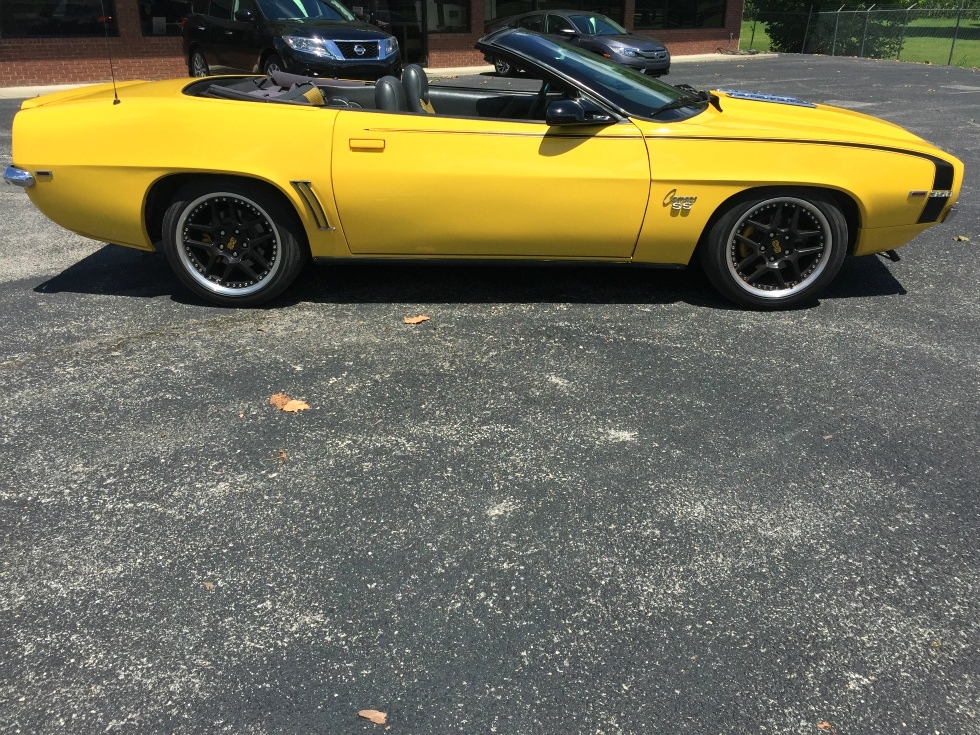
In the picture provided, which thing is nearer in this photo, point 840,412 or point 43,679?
point 43,679

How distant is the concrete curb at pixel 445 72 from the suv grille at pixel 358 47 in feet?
19.3

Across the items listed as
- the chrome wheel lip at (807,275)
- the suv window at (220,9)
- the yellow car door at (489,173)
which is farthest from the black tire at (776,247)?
the suv window at (220,9)

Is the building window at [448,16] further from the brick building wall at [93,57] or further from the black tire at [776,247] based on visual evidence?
the black tire at [776,247]

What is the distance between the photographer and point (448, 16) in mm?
20984

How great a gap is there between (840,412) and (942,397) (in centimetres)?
53

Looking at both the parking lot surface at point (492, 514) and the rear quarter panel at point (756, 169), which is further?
the rear quarter panel at point (756, 169)

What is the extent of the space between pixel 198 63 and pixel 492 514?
1449 centimetres

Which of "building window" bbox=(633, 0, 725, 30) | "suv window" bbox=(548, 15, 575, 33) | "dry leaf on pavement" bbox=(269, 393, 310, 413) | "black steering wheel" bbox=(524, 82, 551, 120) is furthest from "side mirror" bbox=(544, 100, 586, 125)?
"building window" bbox=(633, 0, 725, 30)

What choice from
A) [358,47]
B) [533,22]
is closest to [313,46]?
[358,47]

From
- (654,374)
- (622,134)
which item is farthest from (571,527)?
(622,134)

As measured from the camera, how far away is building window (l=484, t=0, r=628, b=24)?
21938 millimetres

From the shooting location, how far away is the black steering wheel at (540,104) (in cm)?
470

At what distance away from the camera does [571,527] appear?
8.84 ft

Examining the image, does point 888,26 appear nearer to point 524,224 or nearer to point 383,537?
point 524,224
